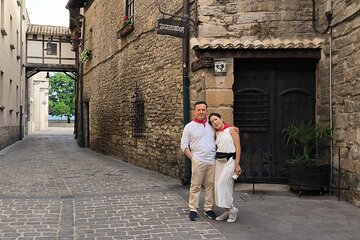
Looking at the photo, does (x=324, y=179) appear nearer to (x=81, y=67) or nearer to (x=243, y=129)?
(x=243, y=129)

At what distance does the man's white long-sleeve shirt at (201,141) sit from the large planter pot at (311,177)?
2.07 m

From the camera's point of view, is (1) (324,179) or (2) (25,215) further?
(1) (324,179)

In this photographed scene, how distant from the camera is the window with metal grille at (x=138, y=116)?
10.7 metres

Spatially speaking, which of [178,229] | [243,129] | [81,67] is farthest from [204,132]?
[81,67]

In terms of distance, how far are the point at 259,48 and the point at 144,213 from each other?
3.41m

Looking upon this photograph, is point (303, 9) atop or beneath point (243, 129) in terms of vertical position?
atop

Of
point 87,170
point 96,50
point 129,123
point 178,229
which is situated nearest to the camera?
point 178,229

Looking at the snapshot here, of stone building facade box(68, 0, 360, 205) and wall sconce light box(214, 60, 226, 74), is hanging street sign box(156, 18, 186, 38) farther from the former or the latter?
wall sconce light box(214, 60, 226, 74)

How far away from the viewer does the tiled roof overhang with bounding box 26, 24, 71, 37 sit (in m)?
25.1

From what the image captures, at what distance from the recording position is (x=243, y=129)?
7219mm

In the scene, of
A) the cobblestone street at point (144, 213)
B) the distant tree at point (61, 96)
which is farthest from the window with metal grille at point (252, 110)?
the distant tree at point (61, 96)

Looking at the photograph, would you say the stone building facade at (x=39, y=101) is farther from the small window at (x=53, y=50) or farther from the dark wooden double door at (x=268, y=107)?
the dark wooden double door at (x=268, y=107)

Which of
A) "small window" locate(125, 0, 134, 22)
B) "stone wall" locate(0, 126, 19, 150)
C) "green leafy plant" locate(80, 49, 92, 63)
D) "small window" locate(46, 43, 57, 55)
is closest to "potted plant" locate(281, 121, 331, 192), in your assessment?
"small window" locate(125, 0, 134, 22)

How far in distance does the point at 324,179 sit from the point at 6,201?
5.12 meters
